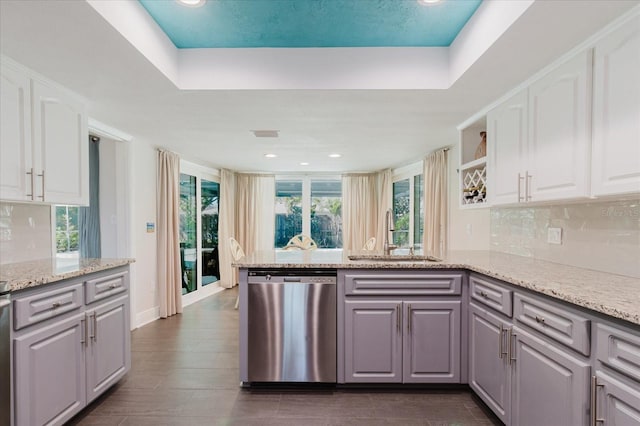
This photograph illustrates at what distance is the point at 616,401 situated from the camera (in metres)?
1.16

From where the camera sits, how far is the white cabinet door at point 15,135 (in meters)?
1.83

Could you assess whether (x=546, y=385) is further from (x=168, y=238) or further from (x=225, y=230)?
(x=225, y=230)

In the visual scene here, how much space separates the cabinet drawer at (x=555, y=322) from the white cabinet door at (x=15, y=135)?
2949 millimetres

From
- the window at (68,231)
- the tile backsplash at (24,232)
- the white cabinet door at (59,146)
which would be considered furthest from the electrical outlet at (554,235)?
the window at (68,231)

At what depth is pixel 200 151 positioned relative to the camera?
4.36m

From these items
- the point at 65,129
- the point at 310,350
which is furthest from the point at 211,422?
the point at 65,129

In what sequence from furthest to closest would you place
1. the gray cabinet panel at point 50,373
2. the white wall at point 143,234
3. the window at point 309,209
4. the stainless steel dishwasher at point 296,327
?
the window at point 309,209 < the white wall at point 143,234 < the stainless steel dishwasher at point 296,327 < the gray cabinet panel at point 50,373

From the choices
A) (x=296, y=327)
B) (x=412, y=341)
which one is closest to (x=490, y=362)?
(x=412, y=341)

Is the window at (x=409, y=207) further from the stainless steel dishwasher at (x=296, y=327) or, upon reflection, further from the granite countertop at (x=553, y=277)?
the stainless steel dishwasher at (x=296, y=327)

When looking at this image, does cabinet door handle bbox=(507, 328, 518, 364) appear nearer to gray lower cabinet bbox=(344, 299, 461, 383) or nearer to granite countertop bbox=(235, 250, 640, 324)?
granite countertop bbox=(235, 250, 640, 324)

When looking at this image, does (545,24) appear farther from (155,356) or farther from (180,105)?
(155,356)

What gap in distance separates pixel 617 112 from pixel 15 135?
10.5 feet

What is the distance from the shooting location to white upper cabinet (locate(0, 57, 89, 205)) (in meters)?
1.85

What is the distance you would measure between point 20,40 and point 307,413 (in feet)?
8.72
